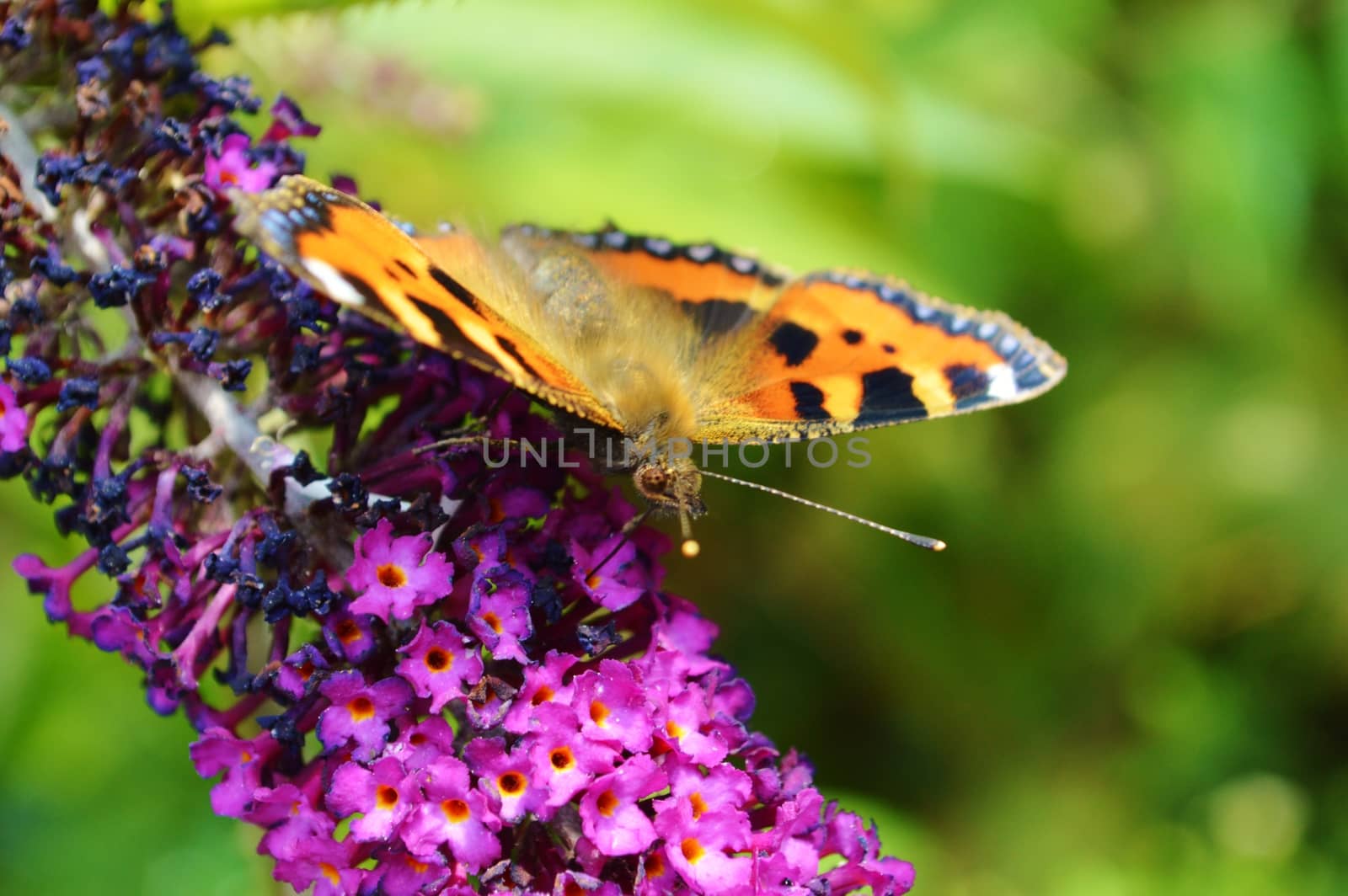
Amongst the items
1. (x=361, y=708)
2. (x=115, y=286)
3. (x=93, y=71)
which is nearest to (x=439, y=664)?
(x=361, y=708)

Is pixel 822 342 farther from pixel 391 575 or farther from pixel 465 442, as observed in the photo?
pixel 391 575

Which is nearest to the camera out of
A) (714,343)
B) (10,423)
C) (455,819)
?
(455,819)

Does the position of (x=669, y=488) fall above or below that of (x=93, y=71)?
below

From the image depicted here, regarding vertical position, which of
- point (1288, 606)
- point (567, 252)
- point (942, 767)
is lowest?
point (942, 767)

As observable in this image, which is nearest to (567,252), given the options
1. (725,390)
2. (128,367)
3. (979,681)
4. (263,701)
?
(725,390)

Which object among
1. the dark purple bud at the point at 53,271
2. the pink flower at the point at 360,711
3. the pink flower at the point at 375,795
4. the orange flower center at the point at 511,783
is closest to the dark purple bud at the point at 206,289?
the dark purple bud at the point at 53,271

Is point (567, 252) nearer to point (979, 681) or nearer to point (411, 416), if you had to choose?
point (411, 416)

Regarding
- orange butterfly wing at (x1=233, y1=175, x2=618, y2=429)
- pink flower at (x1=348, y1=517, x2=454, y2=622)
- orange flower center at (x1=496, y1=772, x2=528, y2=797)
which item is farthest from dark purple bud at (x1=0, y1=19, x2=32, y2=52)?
orange flower center at (x1=496, y1=772, x2=528, y2=797)
